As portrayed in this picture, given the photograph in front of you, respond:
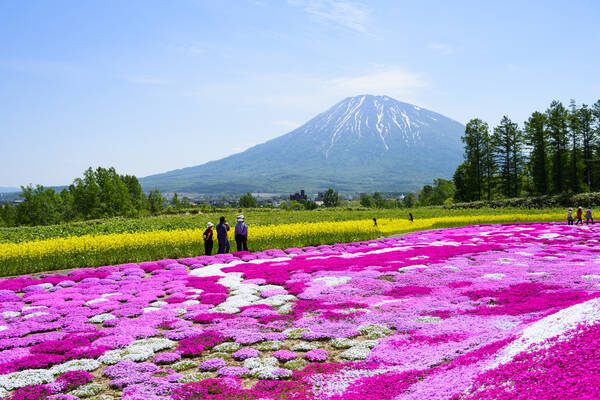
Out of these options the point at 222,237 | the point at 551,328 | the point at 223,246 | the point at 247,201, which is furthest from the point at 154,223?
the point at 247,201

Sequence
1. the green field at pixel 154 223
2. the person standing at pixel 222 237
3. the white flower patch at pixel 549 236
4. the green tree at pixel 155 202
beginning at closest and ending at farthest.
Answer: the person standing at pixel 222 237, the white flower patch at pixel 549 236, the green field at pixel 154 223, the green tree at pixel 155 202

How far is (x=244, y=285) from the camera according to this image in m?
16.1

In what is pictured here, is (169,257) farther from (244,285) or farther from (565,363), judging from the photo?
(565,363)

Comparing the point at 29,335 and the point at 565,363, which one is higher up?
the point at 565,363

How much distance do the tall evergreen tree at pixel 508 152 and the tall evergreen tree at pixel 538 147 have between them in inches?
191

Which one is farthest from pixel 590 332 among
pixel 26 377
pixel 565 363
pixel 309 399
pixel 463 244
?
pixel 463 244

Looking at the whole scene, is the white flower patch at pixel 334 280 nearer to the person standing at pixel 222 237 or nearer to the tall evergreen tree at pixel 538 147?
the person standing at pixel 222 237

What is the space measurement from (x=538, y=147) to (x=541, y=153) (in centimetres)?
145

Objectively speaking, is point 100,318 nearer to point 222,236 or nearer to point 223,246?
point 222,236

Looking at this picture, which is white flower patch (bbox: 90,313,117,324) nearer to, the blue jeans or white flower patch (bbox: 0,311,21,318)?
white flower patch (bbox: 0,311,21,318)

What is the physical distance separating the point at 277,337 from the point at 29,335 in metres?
6.83

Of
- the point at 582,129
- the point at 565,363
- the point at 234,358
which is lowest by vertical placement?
the point at 234,358

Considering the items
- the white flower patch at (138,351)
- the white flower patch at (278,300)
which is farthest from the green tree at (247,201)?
the white flower patch at (138,351)

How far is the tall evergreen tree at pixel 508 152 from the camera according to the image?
93.4 metres
